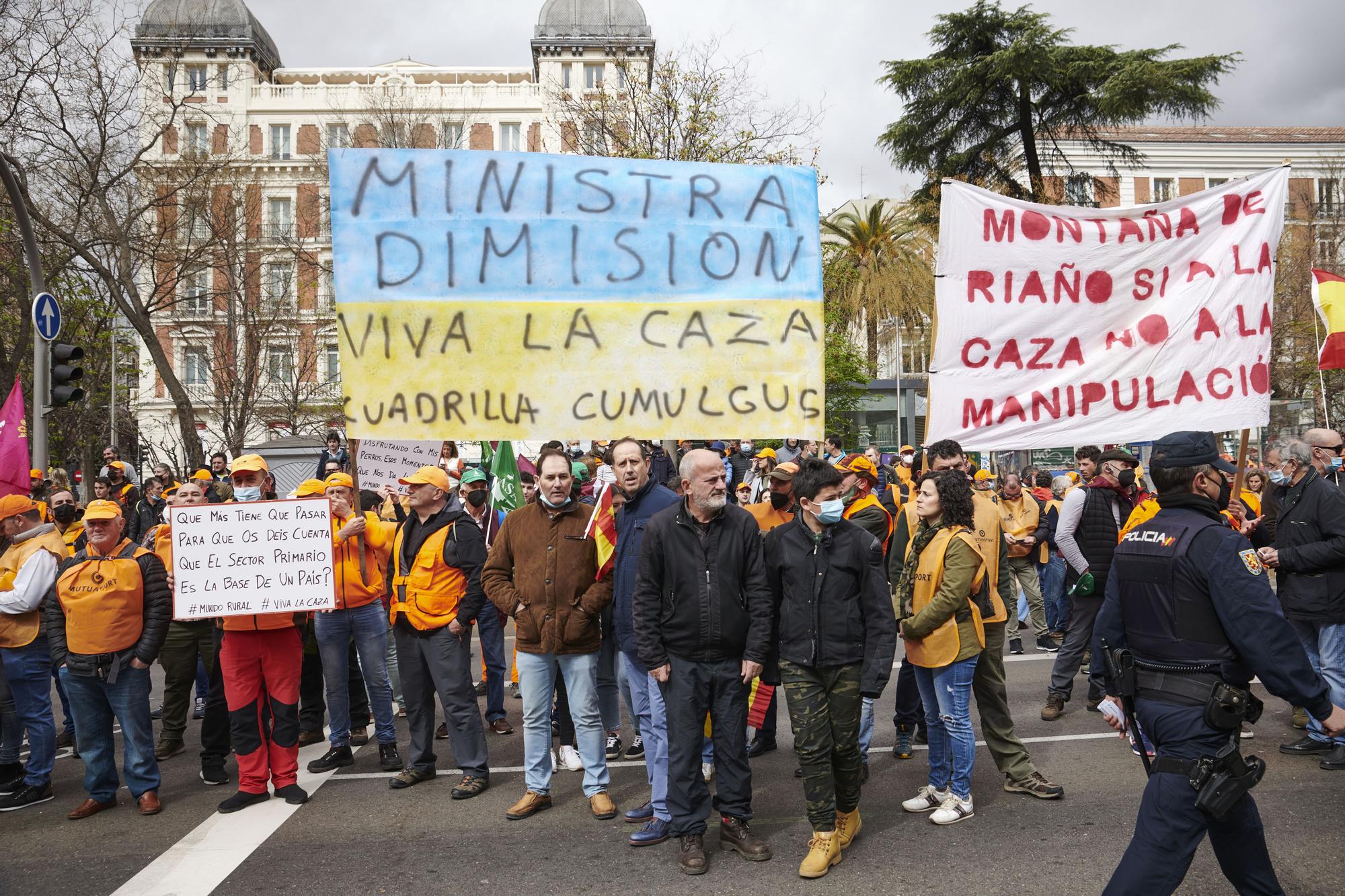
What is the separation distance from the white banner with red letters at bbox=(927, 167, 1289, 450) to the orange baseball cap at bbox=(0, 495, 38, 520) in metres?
5.83

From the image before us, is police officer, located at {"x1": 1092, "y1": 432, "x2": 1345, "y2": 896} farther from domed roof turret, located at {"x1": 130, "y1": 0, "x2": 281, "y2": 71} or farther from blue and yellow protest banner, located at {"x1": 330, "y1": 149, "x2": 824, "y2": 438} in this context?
domed roof turret, located at {"x1": 130, "y1": 0, "x2": 281, "y2": 71}

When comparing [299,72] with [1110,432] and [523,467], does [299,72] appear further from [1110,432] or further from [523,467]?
[1110,432]

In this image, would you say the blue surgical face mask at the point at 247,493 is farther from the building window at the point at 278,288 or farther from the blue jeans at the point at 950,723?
the building window at the point at 278,288

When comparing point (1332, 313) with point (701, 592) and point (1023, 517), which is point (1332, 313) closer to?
point (1023, 517)

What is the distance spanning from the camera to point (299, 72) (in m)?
50.6

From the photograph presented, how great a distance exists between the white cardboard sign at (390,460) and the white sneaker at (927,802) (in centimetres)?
567

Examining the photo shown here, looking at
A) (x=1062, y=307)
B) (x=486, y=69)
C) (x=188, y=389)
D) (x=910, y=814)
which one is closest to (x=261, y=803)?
(x=910, y=814)

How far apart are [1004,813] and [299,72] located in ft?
176

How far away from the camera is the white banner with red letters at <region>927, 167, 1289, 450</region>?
19.6 feet

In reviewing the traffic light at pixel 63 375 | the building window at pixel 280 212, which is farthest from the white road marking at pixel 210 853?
the building window at pixel 280 212

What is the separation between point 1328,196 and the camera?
1554 inches

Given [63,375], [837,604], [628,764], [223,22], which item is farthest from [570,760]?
[223,22]

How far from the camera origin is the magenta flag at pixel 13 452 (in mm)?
8617

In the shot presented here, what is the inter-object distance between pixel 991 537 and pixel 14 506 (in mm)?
6268
